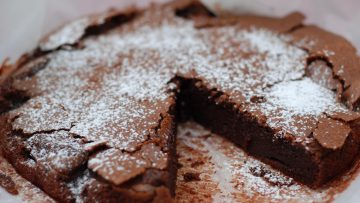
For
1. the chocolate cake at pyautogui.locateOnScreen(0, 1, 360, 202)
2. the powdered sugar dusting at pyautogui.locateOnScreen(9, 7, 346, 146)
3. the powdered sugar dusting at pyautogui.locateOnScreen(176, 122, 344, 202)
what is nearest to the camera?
the chocolate cake at pyautogui.locateOnScreen(0, 1, 360, 202)

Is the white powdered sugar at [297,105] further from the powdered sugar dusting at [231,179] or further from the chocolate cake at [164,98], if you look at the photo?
the powdered sugar dusting at [231,179]

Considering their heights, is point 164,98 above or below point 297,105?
below

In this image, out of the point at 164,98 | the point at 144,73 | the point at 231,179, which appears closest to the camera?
the point at 231,179

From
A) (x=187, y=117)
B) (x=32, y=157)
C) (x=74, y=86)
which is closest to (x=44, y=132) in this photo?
(x=32, y=157)

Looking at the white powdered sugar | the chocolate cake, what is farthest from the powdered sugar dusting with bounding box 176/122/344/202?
the white powdered sugar

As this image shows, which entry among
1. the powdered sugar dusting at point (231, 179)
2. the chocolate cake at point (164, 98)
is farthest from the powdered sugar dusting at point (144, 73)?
the powdered sugar dusting at point (231, 179)

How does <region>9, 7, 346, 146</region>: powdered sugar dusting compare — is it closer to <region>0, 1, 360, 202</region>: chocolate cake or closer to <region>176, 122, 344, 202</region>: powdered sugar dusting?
<region>0, 1, 360, 202</region>: chocolate cake

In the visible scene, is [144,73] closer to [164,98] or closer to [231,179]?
[164,98]

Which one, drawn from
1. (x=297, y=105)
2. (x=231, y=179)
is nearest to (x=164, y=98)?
(x=231, y=179)
